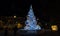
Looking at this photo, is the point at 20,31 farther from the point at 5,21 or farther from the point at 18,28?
the point at 5,21

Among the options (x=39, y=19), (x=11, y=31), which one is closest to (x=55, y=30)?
(x=39, y=19)

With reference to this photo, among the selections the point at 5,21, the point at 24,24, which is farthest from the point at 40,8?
the point at 5,21

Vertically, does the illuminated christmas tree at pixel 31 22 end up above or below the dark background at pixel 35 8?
below

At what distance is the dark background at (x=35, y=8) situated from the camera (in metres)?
3.38

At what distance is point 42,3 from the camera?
3424mm

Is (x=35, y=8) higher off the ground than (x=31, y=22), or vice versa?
(x=35, y=8)

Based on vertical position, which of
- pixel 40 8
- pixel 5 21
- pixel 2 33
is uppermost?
pixel 40 8

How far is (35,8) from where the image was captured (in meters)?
3.39

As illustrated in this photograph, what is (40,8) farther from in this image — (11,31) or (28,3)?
(11,31)

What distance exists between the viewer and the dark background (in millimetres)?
3383

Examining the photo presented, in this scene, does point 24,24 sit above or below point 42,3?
below

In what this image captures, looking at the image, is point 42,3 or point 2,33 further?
point 42,3

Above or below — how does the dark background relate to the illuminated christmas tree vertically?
above

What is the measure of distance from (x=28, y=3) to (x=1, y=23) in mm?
633
